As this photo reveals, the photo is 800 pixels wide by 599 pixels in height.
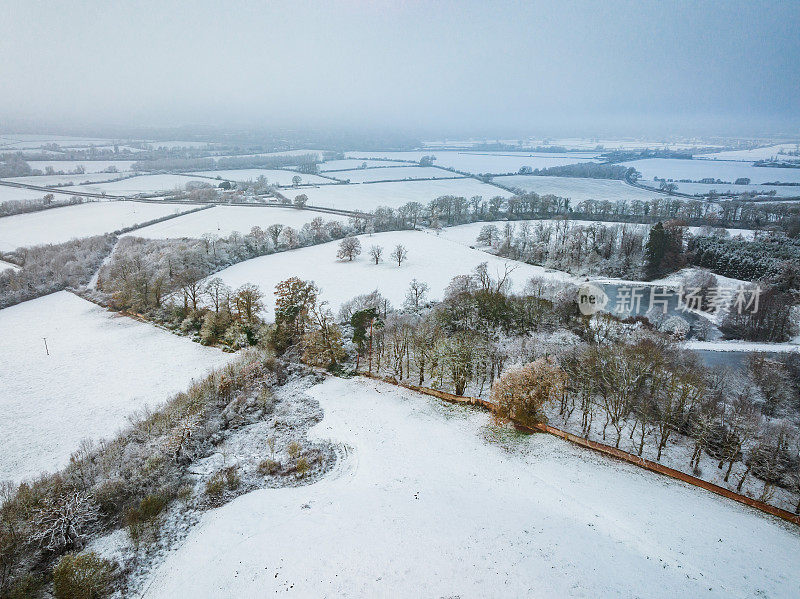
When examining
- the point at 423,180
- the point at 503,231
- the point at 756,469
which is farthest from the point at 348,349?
the point at 423,180

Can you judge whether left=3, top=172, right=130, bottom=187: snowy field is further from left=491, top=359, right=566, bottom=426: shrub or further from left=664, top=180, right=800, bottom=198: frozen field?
left=664, top=180, right=800, bottom=198: frozen field

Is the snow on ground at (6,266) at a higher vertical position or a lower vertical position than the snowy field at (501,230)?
lower

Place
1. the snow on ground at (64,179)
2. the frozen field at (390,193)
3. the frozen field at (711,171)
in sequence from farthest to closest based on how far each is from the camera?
the frozen field at (711,171)
the snow on ground at (64,179)
the frozen field at (390,193)

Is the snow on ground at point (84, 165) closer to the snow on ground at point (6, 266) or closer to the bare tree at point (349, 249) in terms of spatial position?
the snow on ground at point (6, 266)

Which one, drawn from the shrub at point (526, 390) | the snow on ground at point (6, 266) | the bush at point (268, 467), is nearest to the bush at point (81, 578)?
the bush at point (268, 467)

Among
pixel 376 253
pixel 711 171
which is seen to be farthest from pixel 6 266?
pixel 711 171

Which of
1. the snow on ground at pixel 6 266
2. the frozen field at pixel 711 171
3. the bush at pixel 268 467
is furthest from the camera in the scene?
the frozen field at pixel 711 171

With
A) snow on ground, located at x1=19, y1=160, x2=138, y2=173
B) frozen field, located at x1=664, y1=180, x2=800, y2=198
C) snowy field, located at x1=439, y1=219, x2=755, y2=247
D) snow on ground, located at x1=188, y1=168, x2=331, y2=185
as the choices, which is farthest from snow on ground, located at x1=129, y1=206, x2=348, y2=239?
frozen field, located at x1=664, y1=180, x2=800, y2=198
